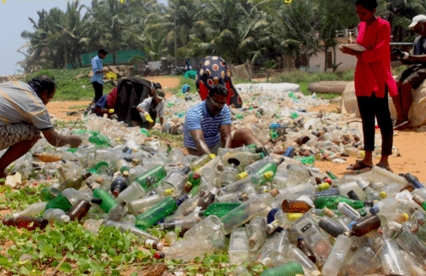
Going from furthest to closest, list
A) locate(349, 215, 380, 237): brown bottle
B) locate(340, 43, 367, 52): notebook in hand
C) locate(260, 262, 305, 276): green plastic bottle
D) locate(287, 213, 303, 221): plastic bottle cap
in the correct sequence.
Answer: locate(340, 43, 367, 52): notebook in hand, locate(287, 213, 303, 221): plastic bottle cap, locate(349, 215, 380, 237): brown bottle, locate(260, 262, 305, 276): green plastic bottle

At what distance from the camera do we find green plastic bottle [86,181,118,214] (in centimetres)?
307

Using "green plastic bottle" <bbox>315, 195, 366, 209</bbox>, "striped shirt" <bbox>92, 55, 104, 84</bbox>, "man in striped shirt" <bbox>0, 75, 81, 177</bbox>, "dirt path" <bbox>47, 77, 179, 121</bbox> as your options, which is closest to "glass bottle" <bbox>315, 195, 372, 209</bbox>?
"green plastic bottle" <bbox>315, 195, 366, 209</bbox>

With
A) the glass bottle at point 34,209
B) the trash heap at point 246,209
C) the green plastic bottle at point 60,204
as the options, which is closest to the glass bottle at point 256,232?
the trash heap at point 246,209

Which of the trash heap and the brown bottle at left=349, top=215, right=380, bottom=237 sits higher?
the brown bottle at left=349, top=215, right=380, bottom=237

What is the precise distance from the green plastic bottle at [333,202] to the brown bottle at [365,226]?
0.44 metres

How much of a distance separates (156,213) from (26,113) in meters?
1.76

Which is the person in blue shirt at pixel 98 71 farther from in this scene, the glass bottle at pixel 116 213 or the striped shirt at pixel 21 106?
the glass bottle at pixel 116 213

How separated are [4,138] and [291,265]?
3.09 m

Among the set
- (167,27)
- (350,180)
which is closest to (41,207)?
(350,180)

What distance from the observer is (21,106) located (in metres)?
3.66

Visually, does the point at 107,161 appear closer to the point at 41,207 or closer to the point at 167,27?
the point at 41,207

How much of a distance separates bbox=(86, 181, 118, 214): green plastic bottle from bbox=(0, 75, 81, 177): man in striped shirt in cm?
93

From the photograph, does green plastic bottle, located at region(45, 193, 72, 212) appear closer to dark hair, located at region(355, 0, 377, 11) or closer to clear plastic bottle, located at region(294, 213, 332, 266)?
clear plastic bottle, located at region(294, 213, 332, 266)

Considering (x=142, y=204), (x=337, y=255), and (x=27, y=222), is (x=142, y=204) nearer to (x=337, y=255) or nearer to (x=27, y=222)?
(x=27, y=222)
